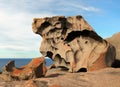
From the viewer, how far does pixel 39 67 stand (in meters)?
18.1

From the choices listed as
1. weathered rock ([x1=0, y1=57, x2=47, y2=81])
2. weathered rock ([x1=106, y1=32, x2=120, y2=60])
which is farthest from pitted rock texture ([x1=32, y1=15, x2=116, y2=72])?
weathered rock ([x1=106, y1=32, x2=120, y2=60])

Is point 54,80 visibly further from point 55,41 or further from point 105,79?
point 55,41

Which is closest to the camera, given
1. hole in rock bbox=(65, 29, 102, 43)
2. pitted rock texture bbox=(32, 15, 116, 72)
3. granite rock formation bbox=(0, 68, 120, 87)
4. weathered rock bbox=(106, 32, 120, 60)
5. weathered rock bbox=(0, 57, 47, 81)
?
granite rock formation bbox=(0, 68, 120, 87)

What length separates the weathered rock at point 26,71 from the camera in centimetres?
1757

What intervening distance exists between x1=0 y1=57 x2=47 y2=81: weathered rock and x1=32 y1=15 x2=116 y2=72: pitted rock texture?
3.94 meters

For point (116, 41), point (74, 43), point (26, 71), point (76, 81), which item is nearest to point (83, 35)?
point (74, 43)

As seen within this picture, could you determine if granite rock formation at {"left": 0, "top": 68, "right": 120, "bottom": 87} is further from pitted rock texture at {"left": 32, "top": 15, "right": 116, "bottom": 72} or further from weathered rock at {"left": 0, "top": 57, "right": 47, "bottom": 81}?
pitted rock texture at {"left": 32, "top": 15, "right": 116, "bottom": 72}

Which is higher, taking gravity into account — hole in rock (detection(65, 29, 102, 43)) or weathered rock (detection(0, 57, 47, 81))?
hole in rock (detection(65, 29, 102, 43))

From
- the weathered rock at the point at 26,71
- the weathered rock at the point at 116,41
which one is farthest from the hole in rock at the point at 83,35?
the weathered rock at the point at 116,41

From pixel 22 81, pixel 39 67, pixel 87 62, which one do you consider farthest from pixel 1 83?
pixel 87 62

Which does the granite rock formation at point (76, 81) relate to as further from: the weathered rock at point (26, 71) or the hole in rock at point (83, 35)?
the hole in rock at point (83, 35)

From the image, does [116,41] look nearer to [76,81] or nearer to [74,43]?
[74,43]

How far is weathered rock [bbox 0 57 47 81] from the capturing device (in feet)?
57.6

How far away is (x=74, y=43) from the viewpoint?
22.8 m
